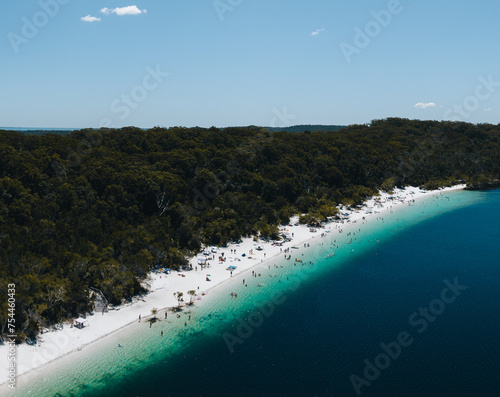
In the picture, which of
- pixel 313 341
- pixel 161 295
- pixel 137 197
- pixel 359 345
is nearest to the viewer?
pixel 359 345

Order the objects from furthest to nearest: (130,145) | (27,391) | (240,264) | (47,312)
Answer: (130,145), (240,264), (47,312), (27,391)

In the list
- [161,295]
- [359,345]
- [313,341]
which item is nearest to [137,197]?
[161,295]

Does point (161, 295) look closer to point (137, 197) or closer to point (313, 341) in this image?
point (313, 341)

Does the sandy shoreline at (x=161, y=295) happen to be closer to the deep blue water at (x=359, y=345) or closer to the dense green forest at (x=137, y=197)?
the dense green forest at (x=137, y=197)

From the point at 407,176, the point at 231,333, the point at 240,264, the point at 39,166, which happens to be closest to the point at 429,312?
the point at 231,333

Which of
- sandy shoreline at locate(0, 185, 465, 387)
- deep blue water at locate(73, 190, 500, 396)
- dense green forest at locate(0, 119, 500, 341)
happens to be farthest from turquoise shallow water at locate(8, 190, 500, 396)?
dense green forest at locate(0, 119, 500, 341)

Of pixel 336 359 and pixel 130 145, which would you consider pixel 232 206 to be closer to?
pixel 130 145

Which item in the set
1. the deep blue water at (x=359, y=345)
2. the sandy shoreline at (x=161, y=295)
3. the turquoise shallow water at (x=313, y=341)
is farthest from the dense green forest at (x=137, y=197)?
the deep blue water at (x=359, y=345)
